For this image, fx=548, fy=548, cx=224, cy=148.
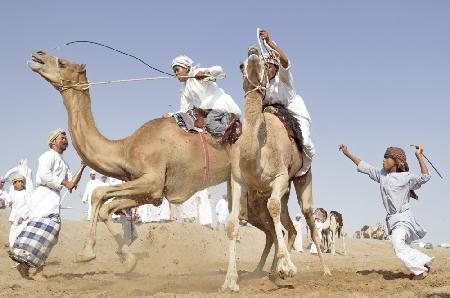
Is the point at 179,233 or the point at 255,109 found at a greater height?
the point at 255,109

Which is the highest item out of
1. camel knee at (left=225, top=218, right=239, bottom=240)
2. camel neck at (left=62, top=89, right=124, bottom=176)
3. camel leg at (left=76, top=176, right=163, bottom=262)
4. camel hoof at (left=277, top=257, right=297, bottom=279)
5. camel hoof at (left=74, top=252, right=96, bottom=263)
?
camel neck at (left=62, top=89, right=124, bottom=176)

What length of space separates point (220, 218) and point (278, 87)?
46.1 feet

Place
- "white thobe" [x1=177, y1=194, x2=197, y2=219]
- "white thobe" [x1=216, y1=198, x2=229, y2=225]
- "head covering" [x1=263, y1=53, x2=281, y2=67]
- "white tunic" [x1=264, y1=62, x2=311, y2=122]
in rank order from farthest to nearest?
"white thobe" [x1=216, y1=198, x2=229, y2=225] < "white thobe" [x1=177, y1=194, x2=197, y2=219] < "white tunic" [x1=264, y1=62, x2=311, y2=122] < "head covering" [x1=263, y1=53, x2=281, y2=67]

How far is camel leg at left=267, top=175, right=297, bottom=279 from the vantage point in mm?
6285

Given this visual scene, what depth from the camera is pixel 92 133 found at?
26.4 feet

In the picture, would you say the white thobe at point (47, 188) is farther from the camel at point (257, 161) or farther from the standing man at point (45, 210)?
the camel at point (257, 161)

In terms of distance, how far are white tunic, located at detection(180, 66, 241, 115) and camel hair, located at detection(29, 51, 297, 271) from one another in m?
0.58

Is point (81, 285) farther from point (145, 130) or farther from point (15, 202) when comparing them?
point (15, 202)

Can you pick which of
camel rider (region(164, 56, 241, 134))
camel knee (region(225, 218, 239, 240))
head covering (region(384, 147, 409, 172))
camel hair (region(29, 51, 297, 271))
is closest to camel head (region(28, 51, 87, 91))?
camel hair (region(29, 51, 297, 271))

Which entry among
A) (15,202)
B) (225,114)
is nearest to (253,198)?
(225,114)

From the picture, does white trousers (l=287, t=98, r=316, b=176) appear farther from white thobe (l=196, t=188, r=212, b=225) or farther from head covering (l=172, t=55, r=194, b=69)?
white thobe (l=196, t=188, r=212, b=225)

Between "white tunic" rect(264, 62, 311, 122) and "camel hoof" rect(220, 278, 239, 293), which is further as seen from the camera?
"white tunic" rect(264, 62, 311, 122)

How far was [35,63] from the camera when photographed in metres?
8.01

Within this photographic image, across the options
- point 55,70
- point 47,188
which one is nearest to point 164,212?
point 47,188
